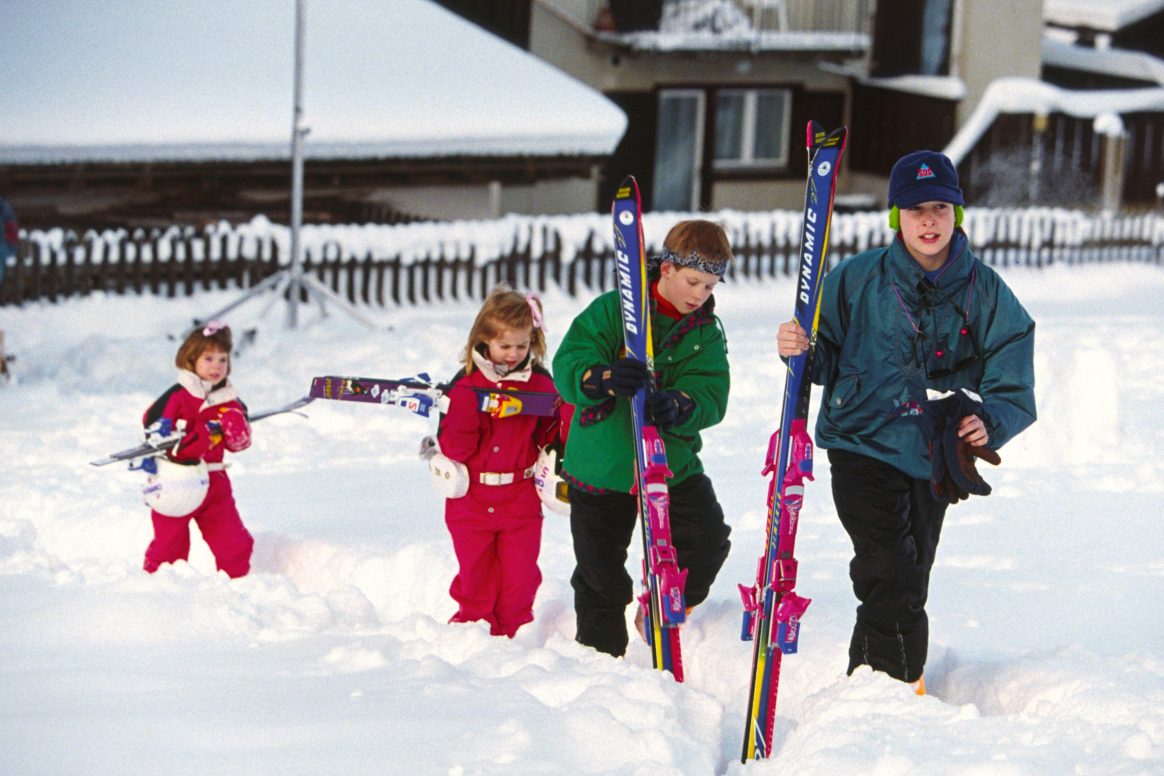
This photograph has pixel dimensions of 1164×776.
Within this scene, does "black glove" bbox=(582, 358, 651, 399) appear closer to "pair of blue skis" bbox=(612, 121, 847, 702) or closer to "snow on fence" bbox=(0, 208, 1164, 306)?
"pair of blue skis" bbox=(612, 121, 847, 702)

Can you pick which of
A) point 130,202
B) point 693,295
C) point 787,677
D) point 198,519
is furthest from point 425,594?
point 130,202

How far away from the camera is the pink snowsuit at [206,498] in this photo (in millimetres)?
6637

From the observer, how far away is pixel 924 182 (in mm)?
5020

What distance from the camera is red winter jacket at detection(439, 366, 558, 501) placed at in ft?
19.6

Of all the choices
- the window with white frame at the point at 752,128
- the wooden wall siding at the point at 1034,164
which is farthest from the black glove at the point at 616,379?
the window with white frame at the point at 752,128

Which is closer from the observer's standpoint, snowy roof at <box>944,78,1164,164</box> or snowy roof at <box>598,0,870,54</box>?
snowy roof at <box>598,0,870,54</box>

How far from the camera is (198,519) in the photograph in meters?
6.76

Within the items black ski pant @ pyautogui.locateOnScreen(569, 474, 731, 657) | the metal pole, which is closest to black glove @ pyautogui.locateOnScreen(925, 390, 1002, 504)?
black ski pant @ pyautogui.locateOnScreen(569, 474, 731, 657)

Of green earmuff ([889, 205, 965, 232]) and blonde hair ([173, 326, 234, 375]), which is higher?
green earmuff ([889, 205, 965, 232])

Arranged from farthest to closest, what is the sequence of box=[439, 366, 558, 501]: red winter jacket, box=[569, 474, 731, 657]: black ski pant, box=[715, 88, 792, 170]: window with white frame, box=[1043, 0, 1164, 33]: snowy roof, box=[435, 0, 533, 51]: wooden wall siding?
box=[1043, 0, 1164, 33]: snowy roof → box=[715, 88, 792, 170]: window with white frame → box=[435, 0, 533, 51]: wooden wall siding → box=[439, 366, 558, 501]: red winter jacket → box=[569, 474, 731, 657]: black ski pant

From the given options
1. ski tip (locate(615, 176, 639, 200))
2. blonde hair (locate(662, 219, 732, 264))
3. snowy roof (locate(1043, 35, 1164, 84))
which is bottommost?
blonde hair (locate(662, 219, 732, 264))

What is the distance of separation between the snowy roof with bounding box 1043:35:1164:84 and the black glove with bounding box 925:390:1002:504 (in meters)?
20.6

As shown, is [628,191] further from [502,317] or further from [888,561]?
[888,561]

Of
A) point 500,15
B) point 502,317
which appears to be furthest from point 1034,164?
point 502,317
